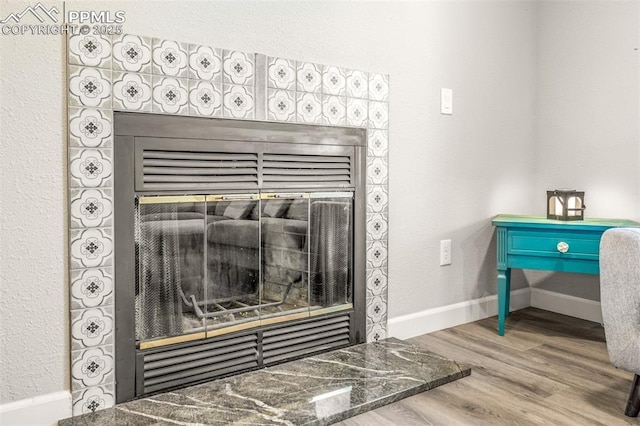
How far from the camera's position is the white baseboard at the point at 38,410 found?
1517mm

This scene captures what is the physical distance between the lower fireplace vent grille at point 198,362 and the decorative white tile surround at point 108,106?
144 millimetres

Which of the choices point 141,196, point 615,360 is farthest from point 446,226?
point 141,196

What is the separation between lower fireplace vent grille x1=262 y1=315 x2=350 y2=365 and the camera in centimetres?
202

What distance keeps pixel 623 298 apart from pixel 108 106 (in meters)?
1.78

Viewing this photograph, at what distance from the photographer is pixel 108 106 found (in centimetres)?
163

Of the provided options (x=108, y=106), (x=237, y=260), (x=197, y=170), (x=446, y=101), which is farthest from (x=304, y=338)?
(x=446, y=101)

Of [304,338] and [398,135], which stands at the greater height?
[398,135]

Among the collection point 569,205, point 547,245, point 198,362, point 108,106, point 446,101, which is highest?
point 446,101

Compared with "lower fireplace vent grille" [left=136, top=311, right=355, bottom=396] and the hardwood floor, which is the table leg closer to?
the hardwood floor

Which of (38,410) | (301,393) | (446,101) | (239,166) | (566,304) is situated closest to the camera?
(38,410)

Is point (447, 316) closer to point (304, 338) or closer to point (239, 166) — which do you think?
point (304, 338)

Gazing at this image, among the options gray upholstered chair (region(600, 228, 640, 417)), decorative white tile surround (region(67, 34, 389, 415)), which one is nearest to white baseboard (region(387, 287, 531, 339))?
gray upholstered chair (region(600, 228, 640, 417))

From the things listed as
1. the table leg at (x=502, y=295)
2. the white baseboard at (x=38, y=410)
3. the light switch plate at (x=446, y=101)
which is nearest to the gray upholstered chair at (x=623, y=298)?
the table leg at (x=502, y=295)

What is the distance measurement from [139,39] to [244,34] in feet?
1.34
